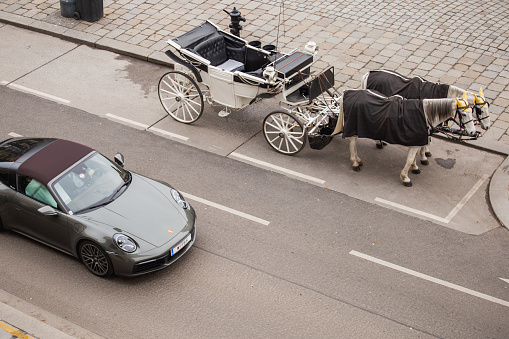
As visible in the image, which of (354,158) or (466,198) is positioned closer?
(466,198)

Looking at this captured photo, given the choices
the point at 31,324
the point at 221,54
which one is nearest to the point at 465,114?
the point at 221,54

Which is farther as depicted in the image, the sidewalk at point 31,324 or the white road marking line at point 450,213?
the white road marking line at point 450,213

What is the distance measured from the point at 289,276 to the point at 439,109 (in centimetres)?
368

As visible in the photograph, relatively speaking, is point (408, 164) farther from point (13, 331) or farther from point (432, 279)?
point (13, 331)

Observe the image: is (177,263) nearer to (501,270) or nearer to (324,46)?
(501,270)

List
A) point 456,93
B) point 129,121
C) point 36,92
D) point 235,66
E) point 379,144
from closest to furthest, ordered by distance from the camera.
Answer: point 456,93
point 379,144
point 235,66
point 129,121
point 36,92

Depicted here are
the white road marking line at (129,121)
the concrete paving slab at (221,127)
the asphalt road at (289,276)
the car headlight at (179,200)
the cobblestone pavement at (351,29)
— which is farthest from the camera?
the cobblestone pavement at (351,29)

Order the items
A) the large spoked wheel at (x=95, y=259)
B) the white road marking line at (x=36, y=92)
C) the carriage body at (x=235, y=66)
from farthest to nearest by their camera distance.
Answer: the white road marking line at (x=36, y=92)
the carriage body at (x=235, y=66)
the large spoked wheel at (x=95, y=259)

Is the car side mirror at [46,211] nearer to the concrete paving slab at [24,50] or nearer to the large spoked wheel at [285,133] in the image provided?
the large spoked wheel at [285,133]

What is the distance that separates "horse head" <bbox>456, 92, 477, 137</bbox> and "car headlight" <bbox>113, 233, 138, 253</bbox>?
18.0 feet

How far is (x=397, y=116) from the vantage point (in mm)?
9906

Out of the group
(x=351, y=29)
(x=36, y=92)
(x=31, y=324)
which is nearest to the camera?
(x=31, y=324)

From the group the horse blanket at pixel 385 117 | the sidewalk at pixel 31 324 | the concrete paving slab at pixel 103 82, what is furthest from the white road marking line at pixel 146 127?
the sidewalk at pixel 31 324

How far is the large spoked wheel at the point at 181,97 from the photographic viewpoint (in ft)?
38.9
